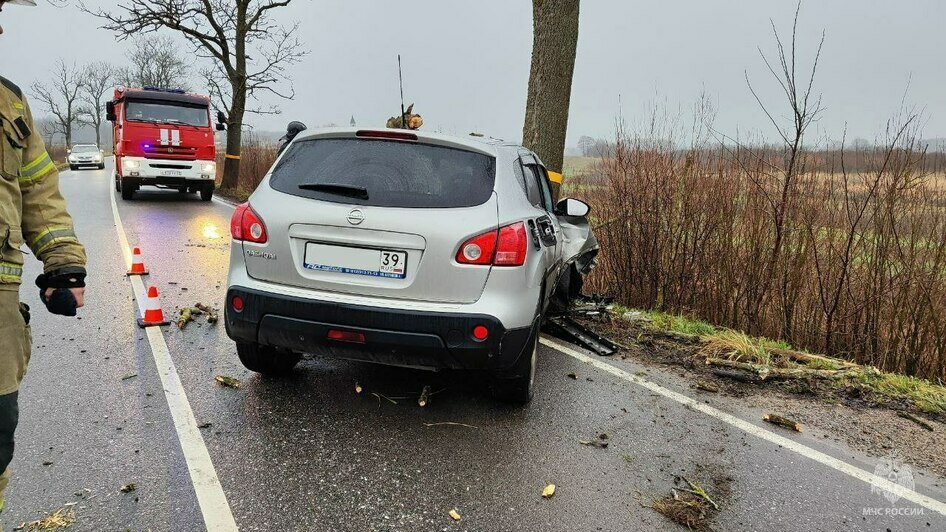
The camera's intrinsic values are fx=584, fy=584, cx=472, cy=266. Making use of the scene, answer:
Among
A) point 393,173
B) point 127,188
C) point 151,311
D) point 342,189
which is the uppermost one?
point 393,173

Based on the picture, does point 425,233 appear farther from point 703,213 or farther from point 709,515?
point 703,213

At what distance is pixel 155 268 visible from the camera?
7.25 m

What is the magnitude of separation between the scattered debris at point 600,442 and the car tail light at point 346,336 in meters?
1.36

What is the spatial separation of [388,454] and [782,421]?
2.49 meters

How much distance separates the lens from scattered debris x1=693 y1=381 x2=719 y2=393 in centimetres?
426

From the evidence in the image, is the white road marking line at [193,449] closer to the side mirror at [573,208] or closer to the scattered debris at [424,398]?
the scattered debris at [424,398]

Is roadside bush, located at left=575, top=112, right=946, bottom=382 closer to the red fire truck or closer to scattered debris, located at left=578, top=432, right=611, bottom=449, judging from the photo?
scattered debris, located at left=578, top=432, right=611, bottom=449

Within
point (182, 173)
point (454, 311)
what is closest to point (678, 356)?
point (454, 311)

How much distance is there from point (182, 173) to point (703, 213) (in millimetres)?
13371

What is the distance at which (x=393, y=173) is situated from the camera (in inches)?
130

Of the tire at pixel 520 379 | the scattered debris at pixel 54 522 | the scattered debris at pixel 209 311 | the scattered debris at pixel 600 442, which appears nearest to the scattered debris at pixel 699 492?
the scattered debris at pixel 600 442

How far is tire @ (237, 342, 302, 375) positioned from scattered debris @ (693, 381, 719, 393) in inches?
115

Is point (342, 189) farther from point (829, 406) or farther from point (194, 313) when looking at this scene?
point (829, 406)

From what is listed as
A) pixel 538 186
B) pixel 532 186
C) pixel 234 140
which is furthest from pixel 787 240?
pixel 234 140
